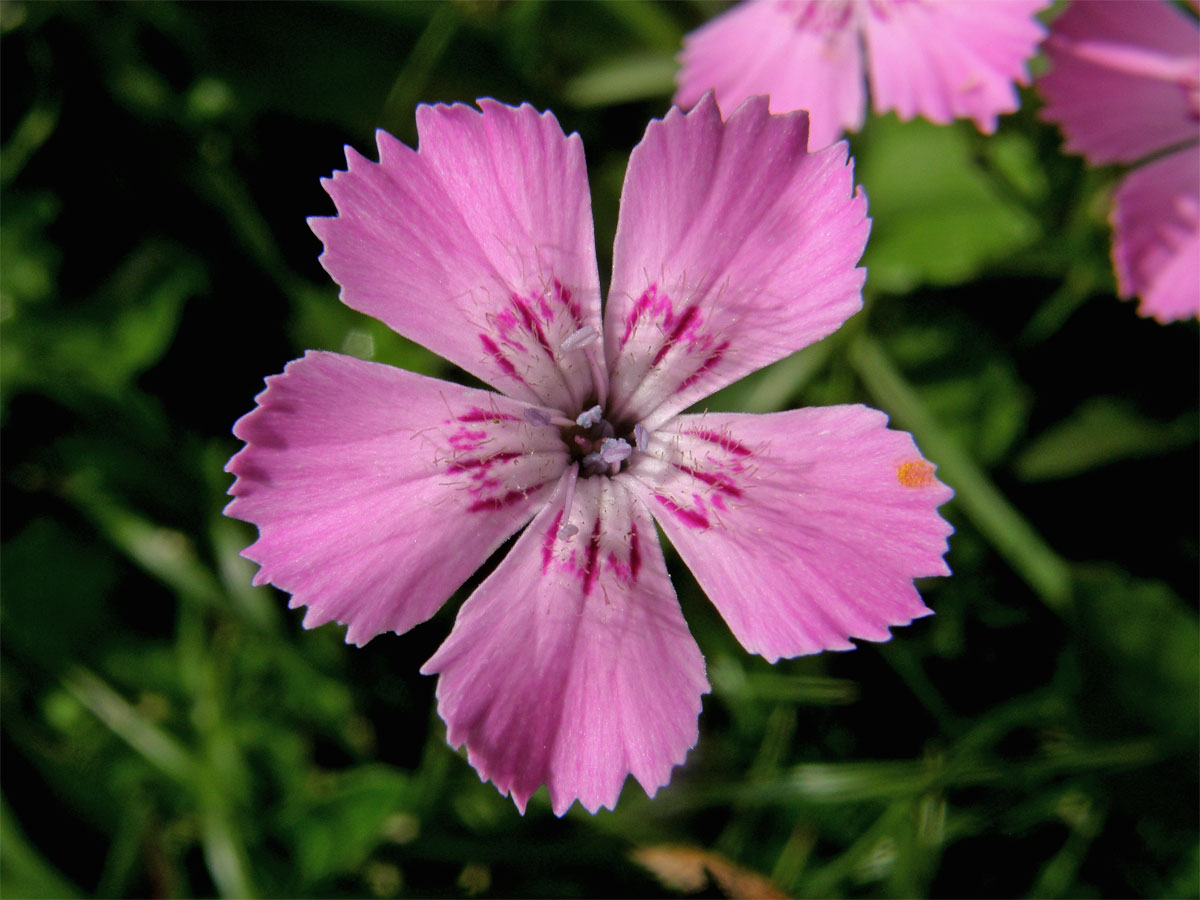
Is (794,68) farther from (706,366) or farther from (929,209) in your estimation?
(706,366)

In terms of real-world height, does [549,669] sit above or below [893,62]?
below

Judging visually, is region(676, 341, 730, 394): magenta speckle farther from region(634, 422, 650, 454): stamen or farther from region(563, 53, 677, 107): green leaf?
region(563, 53, 677, 107): green leaf

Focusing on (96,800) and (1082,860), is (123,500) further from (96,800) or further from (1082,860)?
(1082,860)

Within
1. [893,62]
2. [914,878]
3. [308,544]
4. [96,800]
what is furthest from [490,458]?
[96,800]

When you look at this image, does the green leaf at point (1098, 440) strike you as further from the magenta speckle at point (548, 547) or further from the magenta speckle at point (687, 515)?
the magenta speckle at point (548, 547)

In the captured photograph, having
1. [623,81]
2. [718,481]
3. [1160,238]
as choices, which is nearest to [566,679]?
[718,481]

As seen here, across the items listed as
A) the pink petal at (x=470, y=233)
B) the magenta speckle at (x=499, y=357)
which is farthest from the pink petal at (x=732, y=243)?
the magenta speckle at (x=499, y=357)

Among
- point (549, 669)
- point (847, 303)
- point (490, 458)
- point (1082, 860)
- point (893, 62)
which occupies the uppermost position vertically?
point (893, 62)
